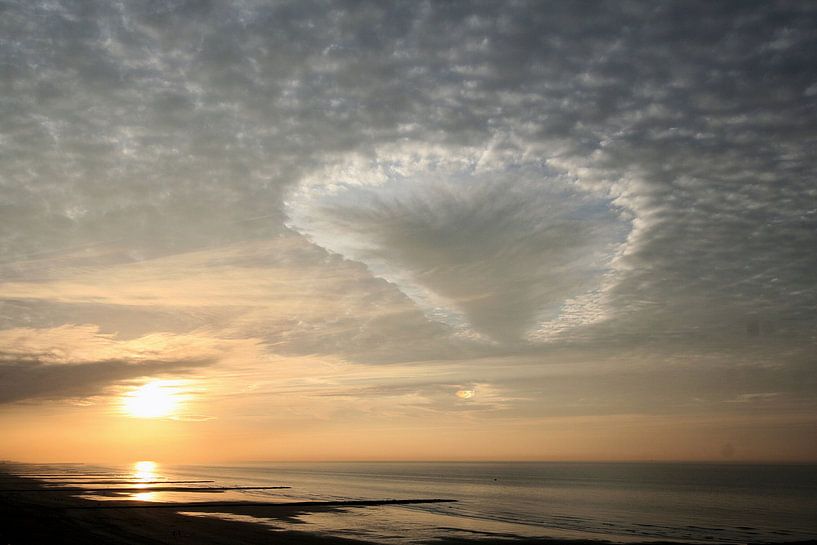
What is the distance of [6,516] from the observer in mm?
59188

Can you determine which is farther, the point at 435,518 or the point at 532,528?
the point at 435,518

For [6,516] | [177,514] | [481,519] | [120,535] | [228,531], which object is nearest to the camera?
[120,535]

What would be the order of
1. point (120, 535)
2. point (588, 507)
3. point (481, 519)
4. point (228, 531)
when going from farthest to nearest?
point (588, 507)
point (481, 519)
point (228, 531)
point (120, 535)

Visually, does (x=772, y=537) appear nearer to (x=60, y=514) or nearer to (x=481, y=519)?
(x=481, y=519)

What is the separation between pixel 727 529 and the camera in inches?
2751

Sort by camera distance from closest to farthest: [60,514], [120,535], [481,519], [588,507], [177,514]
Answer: [120,535] → [60,514] → [177,514] → [481,519] → [588,507]

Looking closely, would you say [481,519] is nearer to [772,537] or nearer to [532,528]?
[532,528]

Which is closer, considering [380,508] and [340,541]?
[340,541]

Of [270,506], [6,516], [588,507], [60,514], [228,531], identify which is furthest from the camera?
[588,507]

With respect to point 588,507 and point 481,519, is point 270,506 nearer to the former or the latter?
point 481,519

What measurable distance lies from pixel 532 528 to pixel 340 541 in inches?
957

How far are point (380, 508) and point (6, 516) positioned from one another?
47.9m

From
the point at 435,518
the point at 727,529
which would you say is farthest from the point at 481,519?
the point at 727,529

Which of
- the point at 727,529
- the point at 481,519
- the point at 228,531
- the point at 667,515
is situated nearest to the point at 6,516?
the point at 228,531
